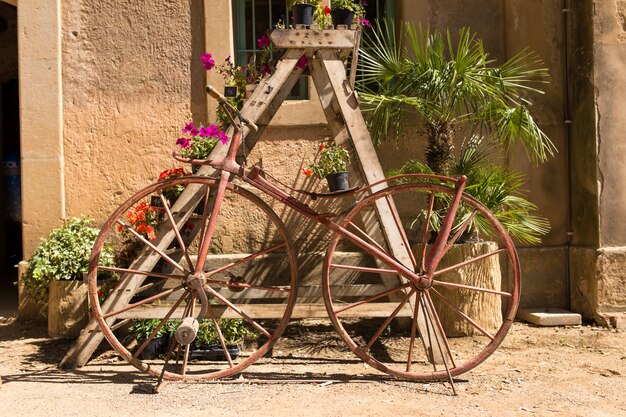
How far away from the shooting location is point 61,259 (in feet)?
18.8

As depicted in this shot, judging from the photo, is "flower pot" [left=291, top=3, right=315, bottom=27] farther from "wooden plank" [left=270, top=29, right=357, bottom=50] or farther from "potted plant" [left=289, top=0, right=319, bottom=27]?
"wooden plank" [left=270, top=29, right=357, bottom=50]

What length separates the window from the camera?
21.3 feet

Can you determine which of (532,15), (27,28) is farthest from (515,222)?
(27,28)

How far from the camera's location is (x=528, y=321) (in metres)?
6.29

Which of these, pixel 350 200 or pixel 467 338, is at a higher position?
pixel 350 200

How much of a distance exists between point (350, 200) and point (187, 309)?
7.23ft

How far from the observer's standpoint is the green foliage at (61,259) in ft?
18.8

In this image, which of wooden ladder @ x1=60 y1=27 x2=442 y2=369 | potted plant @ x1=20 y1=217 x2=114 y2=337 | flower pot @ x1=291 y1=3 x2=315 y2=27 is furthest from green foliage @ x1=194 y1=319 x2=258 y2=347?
flower pot @ x1=291 y1=3 x2=315 y2=27

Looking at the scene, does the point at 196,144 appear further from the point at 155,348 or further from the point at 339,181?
the point at 155,348

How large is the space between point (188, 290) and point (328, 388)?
1.04 metres

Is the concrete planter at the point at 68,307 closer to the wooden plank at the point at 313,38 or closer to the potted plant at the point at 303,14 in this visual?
the wooden plank at the point at 313,38

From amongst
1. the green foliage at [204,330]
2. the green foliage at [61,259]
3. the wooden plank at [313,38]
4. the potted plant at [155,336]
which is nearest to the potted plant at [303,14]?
the wooden plank at [313,38]

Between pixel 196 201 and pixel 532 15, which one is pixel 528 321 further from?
pixel 196 201

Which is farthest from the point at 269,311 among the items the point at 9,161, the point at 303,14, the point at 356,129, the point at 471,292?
the point at 9,161
